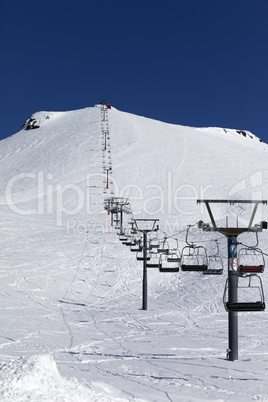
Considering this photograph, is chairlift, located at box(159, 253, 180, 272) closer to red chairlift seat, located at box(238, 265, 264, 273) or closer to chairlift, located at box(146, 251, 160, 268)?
chairlift, located at box(146, 251, 160, 268)

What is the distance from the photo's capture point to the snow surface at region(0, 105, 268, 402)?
25.2 feet

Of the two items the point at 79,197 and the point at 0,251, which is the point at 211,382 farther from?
the point at 79,197

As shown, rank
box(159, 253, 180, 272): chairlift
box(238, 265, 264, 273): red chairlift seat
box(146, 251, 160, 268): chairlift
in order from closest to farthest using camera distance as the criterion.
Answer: box(238, 265, 264, 273): red chairlift seat → box(159, 253, 180, 272): chairlift → box(146, 251, 160, 268): chairlift

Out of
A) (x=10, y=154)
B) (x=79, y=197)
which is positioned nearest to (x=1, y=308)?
(x=79, y=197)

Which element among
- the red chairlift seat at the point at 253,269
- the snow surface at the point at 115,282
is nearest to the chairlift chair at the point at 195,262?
the red chairlift seat at the point at 253,269

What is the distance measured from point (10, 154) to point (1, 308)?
5559 centimetres

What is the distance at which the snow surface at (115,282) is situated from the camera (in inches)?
302

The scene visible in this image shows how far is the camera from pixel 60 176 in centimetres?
5494

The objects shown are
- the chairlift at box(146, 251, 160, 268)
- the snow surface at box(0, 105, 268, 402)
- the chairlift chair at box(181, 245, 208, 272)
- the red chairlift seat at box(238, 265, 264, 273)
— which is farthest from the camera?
the chairlift at box(146, 251, 160, 268)

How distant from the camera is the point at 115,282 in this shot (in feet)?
80.2

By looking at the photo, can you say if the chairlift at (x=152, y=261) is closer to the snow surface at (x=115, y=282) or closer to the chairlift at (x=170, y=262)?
the chairlift at (x=170, y=262)

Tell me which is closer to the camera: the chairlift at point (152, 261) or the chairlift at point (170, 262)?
the chairlift at point (170, 262)

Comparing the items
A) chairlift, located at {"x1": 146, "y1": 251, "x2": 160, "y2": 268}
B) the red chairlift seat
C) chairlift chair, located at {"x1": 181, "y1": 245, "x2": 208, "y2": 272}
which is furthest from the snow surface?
the red chairlift seat

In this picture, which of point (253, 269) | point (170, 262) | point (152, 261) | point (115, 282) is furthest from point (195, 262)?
point (253, 269)
